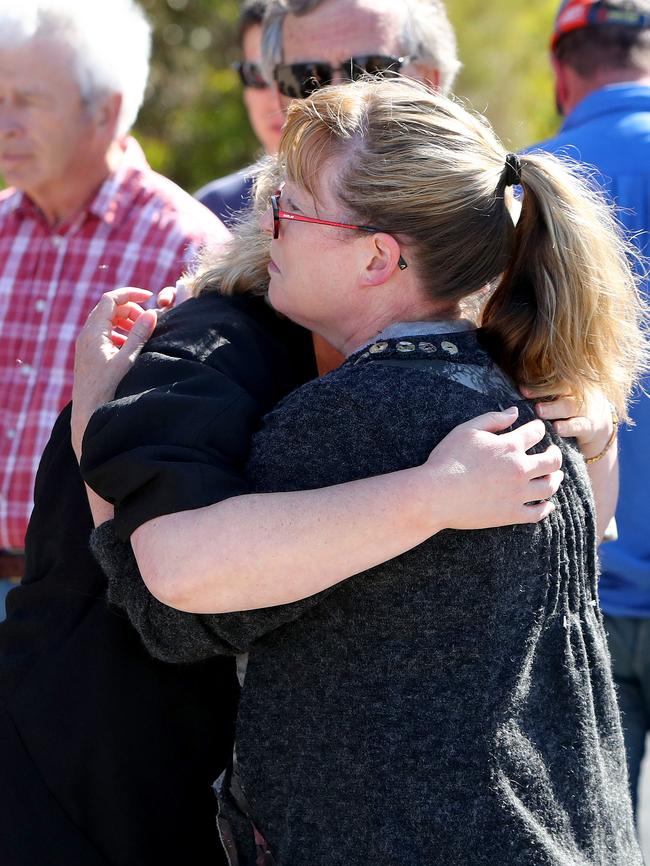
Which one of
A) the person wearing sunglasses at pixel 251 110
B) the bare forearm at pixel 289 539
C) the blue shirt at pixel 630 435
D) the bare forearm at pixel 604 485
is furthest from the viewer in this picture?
the person wearing sunglasses at pixel 251 110

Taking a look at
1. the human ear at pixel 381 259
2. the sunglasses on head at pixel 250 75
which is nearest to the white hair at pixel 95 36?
the sunglasses on head at pixel 250 75

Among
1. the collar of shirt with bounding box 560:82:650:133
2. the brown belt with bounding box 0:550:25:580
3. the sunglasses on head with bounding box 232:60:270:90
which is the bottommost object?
the brown belt with bounding box 0:550:25:580

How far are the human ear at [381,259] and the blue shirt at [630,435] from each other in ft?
3.86

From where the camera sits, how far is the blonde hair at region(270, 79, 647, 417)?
162cm

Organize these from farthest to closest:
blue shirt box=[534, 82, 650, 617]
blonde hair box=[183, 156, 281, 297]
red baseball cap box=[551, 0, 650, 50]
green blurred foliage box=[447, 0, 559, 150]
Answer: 1. green blurred foliage box=[447, 0, 559, 150]
2. red baseball cap box=[551, 0, 650, 50]
3. blue shirt box=[534, 82, 650, 617]
4. blonde hair box=[183, 156, 281, 297]

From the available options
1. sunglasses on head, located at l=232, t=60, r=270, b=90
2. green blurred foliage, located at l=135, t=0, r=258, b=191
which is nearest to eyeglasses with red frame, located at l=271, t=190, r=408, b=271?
sunglasses on head, located at l=232, t=60, r=270, b=90

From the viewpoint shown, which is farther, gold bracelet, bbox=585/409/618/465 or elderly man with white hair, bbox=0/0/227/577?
elderly man with white hair, bbox=0/0/227/577

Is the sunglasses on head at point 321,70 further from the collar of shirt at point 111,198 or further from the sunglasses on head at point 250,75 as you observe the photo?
the sunglasses on head at point 250,75

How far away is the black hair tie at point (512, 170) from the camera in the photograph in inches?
66.6

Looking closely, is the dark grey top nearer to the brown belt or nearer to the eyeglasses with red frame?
the eyeglasses with red frame

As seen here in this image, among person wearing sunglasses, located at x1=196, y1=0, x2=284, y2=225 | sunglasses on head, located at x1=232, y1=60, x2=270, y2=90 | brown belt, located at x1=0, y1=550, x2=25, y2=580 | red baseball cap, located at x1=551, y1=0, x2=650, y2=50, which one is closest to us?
brown belt, located at x1=0, y1=550, x2=25, y2=580

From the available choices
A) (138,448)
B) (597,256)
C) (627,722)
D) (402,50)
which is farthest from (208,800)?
(402,50)

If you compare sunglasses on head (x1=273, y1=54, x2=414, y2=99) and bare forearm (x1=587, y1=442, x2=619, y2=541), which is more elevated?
sunglasses on head (x1=273, y1=54, x2=414, y2=99)

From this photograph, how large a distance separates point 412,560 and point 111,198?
1.81 meters
